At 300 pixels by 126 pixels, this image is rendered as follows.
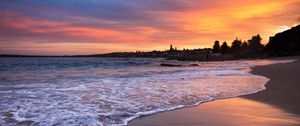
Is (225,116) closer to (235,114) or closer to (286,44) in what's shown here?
(235,114)

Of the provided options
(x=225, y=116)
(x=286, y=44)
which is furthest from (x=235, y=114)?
(x=286, y=44)

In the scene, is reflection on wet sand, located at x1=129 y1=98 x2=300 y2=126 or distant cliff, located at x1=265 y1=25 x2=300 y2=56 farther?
distant cliff, located at x1=265 y1=25 x2=300 y2=56

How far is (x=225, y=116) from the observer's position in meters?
6.95

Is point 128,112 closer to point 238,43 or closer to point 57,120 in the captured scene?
point 57,120

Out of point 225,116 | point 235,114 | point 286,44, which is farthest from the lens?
point 286,44

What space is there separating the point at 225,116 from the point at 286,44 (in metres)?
100

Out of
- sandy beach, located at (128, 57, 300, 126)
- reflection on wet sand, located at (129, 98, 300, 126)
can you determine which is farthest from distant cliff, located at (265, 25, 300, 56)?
reflection on wet sand, located at (129, 98, 300, 126)

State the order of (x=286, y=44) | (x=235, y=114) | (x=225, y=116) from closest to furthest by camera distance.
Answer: (x=225, y=116) → (x=235, y=114) → (x=286, y=44)

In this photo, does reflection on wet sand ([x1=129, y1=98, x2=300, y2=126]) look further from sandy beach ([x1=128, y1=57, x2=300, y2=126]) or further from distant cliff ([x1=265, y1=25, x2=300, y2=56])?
distant cliff ([x1=265, y1=25, x2=300, y2=56])

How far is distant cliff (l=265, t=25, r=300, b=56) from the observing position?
89.0m

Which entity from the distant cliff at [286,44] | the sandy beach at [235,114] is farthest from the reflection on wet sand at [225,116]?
the distant cliff at [286,44]

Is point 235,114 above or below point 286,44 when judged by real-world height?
below

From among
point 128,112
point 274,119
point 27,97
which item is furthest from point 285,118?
point 27,97

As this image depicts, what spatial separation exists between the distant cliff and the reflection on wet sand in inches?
3312
